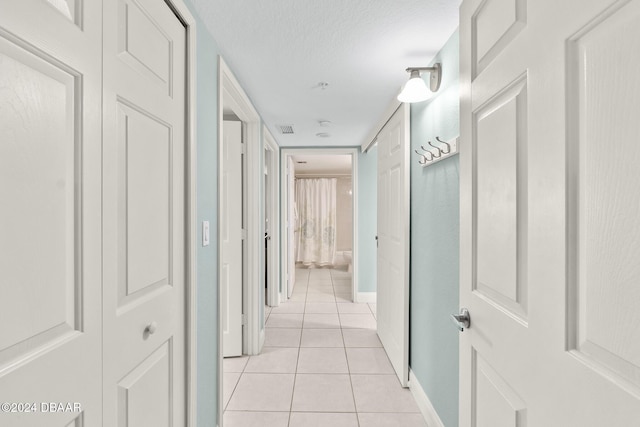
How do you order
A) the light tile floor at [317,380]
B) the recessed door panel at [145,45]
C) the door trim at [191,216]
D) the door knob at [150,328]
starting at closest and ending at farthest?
the recessed door panel at [145,45] → the door knob at [150,328] → the door trim at [191,216] → the light tile floor at [317,380]

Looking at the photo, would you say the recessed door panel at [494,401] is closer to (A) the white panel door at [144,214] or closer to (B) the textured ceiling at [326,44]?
(A) the white panel door at [144,214]

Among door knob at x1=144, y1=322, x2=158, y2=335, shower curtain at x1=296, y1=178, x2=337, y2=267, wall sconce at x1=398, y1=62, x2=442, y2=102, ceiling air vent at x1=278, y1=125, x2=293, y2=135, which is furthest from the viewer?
shower curtain at x1=296, y1=178, x2=337, y2=267

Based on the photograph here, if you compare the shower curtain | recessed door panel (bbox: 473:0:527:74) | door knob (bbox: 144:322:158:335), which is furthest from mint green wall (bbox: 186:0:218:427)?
the shower curtain

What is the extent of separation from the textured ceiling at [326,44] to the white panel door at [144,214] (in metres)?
0.38

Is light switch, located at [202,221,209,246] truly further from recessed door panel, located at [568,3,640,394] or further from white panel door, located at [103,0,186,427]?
recessed door panel, located at [568,3,640,394]

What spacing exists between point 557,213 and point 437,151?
128cm

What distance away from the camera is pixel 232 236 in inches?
112

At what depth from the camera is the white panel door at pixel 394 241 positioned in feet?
7.96

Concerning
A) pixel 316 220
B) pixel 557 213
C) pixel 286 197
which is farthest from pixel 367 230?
pixel 557 213

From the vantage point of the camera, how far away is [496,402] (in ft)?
2.92

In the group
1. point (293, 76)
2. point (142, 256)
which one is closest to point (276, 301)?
point (293, 76)

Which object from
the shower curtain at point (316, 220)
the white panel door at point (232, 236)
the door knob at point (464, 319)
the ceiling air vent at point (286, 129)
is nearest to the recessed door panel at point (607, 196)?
the door knob at point (464, 319)

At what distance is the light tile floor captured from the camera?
2068 mm

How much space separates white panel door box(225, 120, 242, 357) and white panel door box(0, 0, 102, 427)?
2.03m
